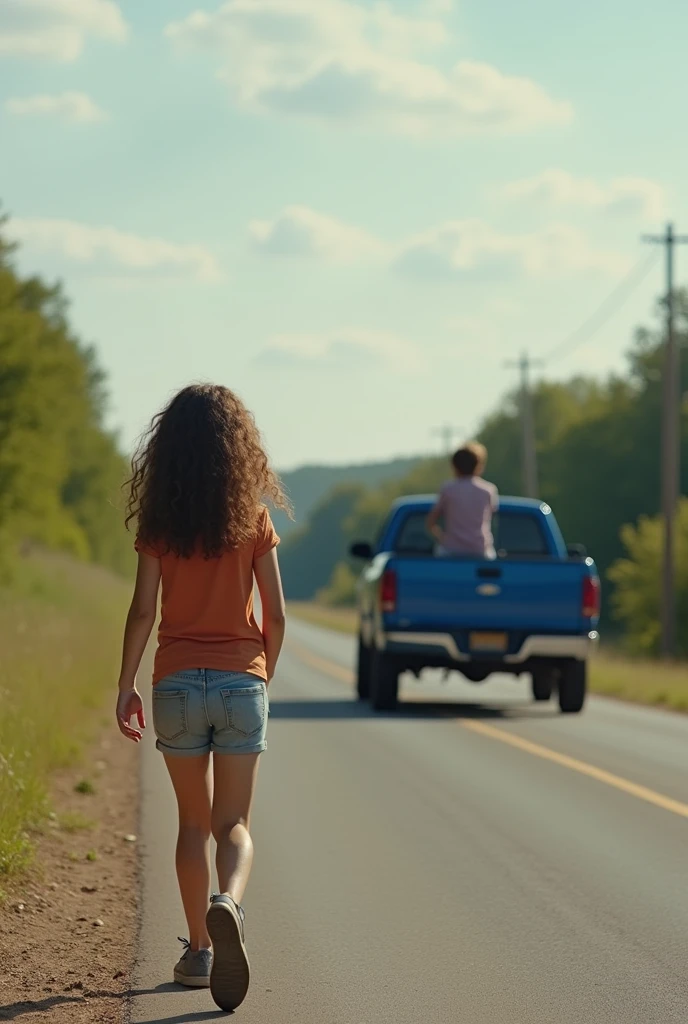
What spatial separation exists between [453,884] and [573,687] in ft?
34.8

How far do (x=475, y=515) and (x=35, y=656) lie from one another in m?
4.28

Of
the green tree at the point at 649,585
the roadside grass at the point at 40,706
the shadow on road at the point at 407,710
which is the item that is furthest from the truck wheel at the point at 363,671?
the green tree at the point at 649,585

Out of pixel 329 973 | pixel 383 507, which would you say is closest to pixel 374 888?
pixel 329 973

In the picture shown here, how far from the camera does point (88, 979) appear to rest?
6812 millimetres

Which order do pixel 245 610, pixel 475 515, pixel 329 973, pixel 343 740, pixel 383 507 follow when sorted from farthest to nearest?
pixel 383 507
pixel 475 515
pixel 343 740
pixel 329 973
pixel 245 610

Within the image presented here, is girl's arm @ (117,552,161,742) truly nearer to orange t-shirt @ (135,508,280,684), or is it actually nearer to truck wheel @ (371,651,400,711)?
orange t-shirt @ (135,508,280,684)

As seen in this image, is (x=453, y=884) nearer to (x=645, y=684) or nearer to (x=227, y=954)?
(x=227, y=954)

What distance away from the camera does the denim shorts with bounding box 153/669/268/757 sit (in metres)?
6.32

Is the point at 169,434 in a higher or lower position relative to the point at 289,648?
higher

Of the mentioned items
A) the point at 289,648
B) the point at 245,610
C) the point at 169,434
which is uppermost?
the point at 169,434

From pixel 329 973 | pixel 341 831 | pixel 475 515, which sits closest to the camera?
pixel 329 973

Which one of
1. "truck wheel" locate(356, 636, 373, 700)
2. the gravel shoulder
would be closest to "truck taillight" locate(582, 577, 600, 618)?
"truck wheel" locate(356, 636, 373, 700)

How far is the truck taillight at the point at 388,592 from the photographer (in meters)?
17.9

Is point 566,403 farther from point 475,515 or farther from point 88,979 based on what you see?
point 88,979
